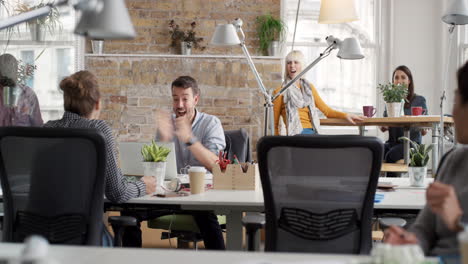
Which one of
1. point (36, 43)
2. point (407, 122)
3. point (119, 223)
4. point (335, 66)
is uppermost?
point (36, 43)

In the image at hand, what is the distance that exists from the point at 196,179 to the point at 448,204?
4.96ft

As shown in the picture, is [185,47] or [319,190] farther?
[185,47]

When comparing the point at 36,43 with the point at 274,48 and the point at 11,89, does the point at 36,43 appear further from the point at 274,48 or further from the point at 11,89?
the point at 274,48

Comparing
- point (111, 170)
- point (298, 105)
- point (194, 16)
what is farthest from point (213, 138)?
point (194, 16)

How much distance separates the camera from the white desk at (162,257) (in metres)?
1.47

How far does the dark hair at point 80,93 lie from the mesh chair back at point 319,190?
89 centimetres

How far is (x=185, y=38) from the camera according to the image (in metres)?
7.26

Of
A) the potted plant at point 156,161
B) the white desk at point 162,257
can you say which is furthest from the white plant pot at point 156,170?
the white desk at point 162,257

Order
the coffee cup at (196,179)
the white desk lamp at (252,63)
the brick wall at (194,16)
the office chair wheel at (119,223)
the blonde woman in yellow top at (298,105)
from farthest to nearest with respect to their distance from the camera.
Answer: the brick wall at (194,16) → the blonde woman in yellow top at (298,105) → the white desk lamp at (252,63) → the coffee cup at (196,179) → the office chair wheel at (119,223)

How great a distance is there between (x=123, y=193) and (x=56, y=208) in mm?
374

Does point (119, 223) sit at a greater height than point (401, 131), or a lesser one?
lesser

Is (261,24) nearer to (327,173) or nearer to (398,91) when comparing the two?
(398,91)

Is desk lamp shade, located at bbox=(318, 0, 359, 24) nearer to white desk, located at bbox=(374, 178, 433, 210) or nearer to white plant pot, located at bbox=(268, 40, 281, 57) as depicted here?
white desk, located at bbox=(374, 178, 433, 210)

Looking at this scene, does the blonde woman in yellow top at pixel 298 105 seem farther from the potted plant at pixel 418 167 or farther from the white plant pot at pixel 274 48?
the potted plant at pixel 418 167
